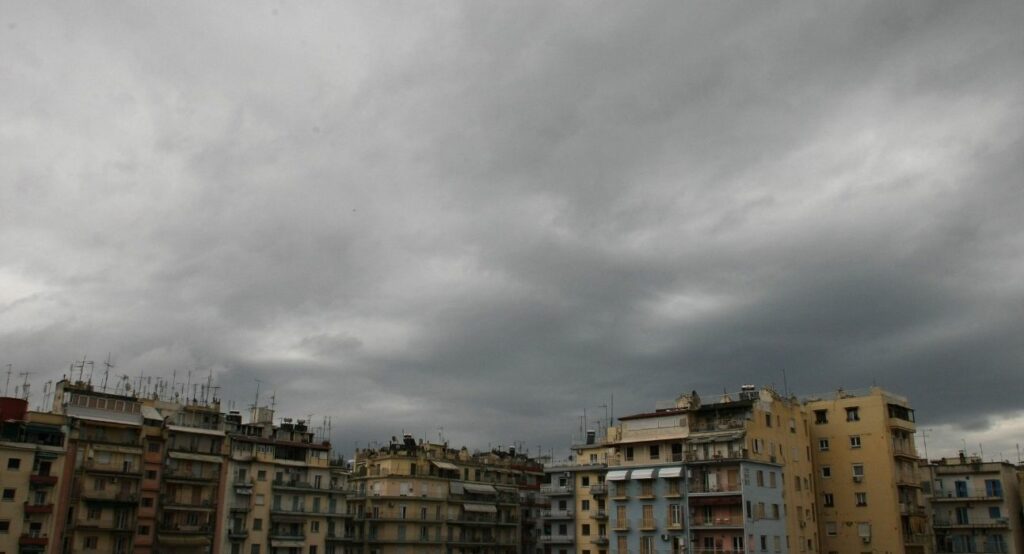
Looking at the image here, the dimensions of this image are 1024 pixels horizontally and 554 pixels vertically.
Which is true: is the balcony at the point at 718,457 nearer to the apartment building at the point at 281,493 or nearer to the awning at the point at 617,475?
the awning at the point at 617,475

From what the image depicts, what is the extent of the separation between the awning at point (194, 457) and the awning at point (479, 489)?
133 feet

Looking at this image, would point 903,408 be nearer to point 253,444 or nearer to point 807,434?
point 807,434

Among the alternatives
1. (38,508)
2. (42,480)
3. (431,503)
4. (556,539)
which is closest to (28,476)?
(42,480)

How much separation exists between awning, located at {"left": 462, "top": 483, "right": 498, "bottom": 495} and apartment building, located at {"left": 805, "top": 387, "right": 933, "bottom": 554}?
51907mm

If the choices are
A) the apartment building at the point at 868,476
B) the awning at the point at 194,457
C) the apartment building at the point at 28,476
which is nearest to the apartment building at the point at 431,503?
the awning at the point at 194,457

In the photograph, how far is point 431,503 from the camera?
13062cm

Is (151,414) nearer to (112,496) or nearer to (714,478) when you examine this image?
(112,496)

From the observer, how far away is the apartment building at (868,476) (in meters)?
102

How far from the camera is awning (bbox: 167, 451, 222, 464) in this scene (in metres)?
106

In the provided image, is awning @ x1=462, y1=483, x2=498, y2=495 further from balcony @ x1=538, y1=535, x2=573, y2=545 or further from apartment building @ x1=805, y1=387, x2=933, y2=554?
apartment building @ x1=805, y1=387, x2=933, y2=554

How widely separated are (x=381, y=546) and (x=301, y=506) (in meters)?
15.1

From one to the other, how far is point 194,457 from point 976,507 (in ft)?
313

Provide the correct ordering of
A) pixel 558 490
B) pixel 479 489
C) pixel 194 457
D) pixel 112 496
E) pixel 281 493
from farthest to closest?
pixel 479 489, pixel 558 490, pixel 281 493, pixel 194 457, pixel 112 496

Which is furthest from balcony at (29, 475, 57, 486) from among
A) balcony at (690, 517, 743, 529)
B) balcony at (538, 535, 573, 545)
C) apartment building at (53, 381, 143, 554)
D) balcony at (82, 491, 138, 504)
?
balcony at (690, 517, 743, 529)
